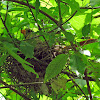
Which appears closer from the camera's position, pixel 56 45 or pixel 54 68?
pixel 54 68

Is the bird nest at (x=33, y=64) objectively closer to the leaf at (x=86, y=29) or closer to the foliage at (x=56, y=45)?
the foliage at (x=56, y=45)

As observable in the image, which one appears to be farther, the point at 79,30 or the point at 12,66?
the point at 12,66

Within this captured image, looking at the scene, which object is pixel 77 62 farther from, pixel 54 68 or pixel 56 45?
pixel 56 45

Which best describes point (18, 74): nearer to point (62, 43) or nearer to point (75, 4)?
point (62, 43)

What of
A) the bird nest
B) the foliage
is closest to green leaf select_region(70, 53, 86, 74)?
the foliage

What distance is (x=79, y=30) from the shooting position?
52 centimetres

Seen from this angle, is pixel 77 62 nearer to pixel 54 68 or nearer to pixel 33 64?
pixel 54 68

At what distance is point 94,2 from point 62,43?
1.63 feet

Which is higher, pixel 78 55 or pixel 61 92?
pixel 78 55

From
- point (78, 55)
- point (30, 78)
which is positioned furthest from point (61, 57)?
point (30, 78)

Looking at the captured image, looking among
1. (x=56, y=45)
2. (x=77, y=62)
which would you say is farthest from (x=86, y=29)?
(x=56, y=45)

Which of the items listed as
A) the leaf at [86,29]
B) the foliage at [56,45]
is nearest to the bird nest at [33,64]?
the foliage at [56,45]

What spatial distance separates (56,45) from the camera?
0.87 meters

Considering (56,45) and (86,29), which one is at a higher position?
(86,29)
